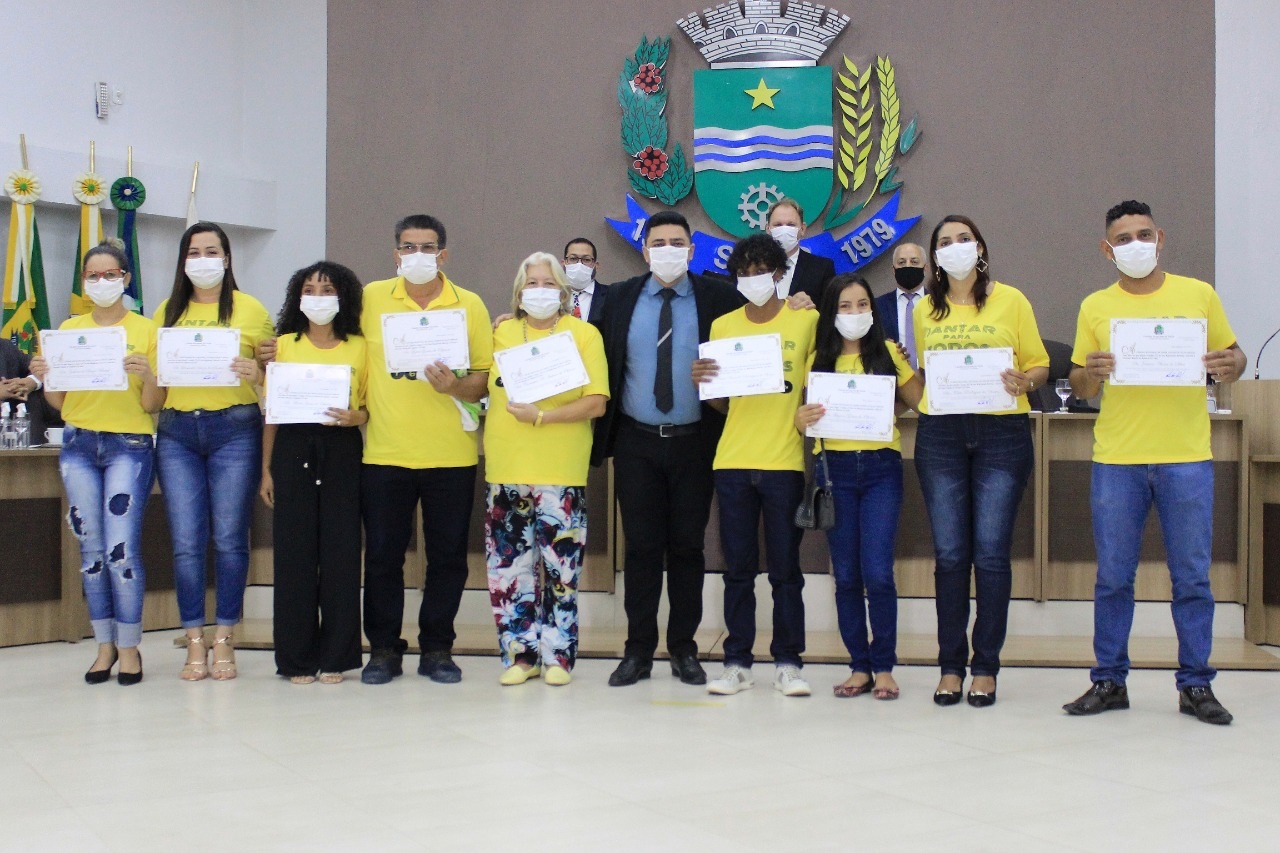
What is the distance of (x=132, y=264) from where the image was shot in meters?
7.45

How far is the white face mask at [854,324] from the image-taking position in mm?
4016

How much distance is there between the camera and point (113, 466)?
14.1ft

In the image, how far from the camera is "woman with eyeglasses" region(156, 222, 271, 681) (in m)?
4.31

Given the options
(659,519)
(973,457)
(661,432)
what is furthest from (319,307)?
(973,457)

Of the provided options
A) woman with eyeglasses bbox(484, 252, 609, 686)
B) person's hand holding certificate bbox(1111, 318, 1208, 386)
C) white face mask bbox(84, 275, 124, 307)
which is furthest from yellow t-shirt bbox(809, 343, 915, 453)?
white face mask bbox(84, 275, 124, 307)

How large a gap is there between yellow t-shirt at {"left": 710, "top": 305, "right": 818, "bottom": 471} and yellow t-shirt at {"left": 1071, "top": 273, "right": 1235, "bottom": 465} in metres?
0.93

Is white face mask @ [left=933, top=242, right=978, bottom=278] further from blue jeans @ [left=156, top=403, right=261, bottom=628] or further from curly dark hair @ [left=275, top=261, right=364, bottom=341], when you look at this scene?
blue jeans @ [left=156, top=403, right=261, bottom=628]

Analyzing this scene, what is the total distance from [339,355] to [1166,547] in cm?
283

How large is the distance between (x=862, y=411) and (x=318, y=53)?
207 inches

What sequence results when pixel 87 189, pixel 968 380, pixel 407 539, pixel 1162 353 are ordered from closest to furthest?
1. pixel 1162 353
2. pixel 968 380
3. pixel 407 539
4. pixel 87 189

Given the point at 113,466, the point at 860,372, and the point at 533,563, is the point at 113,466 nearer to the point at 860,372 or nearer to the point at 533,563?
the point at 533,563

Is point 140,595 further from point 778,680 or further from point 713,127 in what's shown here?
point 713,127

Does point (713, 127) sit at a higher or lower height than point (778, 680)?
higher

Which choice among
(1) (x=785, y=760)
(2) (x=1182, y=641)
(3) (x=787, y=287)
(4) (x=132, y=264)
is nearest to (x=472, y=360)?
(3) (x=787, y=287)
